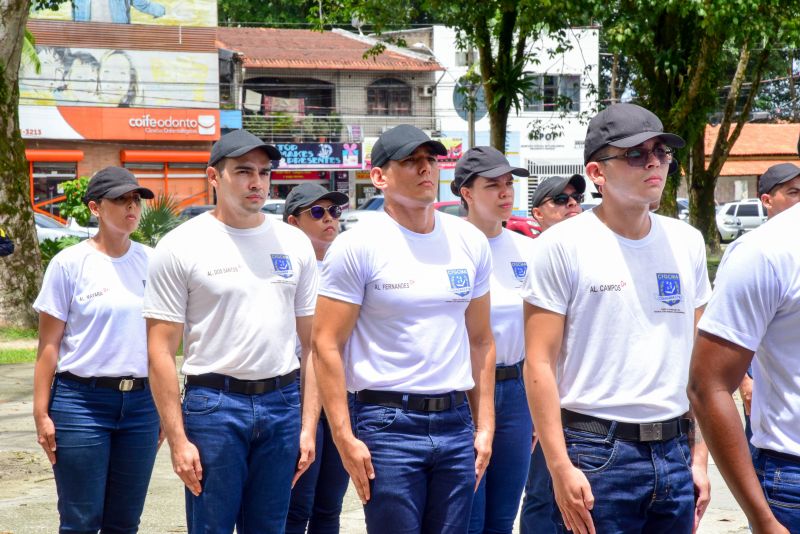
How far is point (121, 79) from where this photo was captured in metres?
44.3

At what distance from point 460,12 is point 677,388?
50.1ft

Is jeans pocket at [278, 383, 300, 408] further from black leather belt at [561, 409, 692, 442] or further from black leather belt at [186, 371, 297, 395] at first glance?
black leather belt at [561, 409, 692, 442]

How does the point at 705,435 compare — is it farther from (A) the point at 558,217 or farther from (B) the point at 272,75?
(B) the point at 272,75

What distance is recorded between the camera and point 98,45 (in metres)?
43.9

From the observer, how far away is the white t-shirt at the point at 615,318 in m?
3.77

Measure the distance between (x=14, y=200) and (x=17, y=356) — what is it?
99.7 inches

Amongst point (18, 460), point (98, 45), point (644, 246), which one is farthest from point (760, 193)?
point (98, 45)

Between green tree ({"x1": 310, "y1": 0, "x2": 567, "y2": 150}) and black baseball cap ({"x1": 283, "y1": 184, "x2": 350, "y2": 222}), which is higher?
green tree ({"x1": 310, "y1": 0, "x2": 567, "y2": 150})

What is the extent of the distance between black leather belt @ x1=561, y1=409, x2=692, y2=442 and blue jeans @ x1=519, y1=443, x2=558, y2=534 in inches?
61.5

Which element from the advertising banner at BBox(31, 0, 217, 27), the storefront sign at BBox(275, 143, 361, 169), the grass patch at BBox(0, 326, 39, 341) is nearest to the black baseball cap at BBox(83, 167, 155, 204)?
the grass patch at BBox(0, 326, 39, 341)

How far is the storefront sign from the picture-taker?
48.3 m

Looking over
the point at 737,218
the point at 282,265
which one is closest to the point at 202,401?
the point at 282,265

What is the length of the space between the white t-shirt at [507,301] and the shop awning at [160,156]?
39.4 meters

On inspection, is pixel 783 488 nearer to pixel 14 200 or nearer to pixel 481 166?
pixel 481 166
